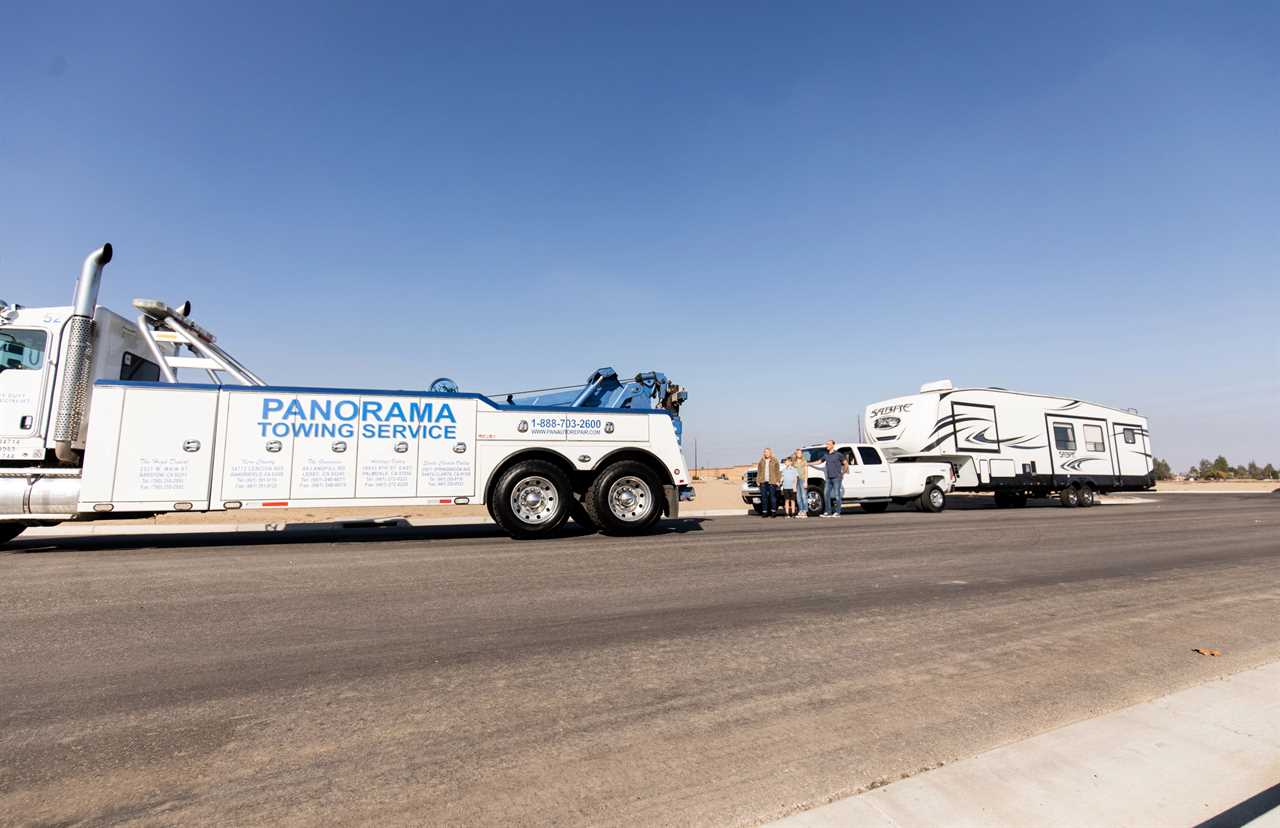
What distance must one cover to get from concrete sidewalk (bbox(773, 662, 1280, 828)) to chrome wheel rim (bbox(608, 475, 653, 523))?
793cm

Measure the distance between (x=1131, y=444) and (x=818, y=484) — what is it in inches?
557

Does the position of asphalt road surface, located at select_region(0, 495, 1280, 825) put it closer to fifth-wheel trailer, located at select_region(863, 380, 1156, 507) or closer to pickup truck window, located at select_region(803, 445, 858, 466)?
pickup truck window, located at select_region(803, 445, 858, 466)

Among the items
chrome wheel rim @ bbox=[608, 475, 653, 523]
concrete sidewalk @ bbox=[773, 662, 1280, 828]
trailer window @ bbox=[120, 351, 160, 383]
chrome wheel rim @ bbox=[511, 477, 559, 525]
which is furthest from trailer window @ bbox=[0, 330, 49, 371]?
concrete sidewalk @ bbox=[773, 662, 1280, 828]

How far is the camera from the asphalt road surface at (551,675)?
2367 millimetres

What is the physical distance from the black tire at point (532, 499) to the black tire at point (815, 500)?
837 centimetres

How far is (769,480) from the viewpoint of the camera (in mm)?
16422

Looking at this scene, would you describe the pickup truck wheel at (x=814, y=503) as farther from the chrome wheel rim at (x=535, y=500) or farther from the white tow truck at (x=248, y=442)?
the chrome wheel rim at (x=535, y=500)

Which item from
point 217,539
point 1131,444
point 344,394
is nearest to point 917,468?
point 1131,444

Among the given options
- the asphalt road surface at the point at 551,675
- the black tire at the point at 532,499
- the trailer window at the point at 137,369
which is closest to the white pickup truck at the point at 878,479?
the black tire at the point at 532,499

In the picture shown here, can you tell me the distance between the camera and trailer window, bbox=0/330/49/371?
8984 millimetres

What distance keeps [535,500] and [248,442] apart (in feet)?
13.3

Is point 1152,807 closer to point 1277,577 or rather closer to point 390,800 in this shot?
point 390,800

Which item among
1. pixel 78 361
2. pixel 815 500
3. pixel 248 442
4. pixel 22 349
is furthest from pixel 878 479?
pixel 22 349

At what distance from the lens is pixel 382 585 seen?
6102 mm
